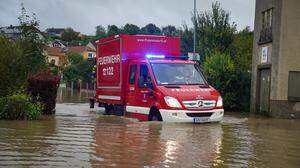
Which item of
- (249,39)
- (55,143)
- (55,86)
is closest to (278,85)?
(55,86)

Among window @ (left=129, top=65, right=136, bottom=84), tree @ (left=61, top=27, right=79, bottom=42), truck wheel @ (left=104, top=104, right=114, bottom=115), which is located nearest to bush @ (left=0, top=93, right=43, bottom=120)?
window @ (left=129, top=65, right=136, bottom=84)

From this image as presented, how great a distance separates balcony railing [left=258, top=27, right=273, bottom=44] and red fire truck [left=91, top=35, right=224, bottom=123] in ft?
21.6

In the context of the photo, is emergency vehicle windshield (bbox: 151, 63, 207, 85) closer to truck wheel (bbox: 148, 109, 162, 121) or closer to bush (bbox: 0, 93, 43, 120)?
truck wheel (bbox: 148, 109, 162, 121)

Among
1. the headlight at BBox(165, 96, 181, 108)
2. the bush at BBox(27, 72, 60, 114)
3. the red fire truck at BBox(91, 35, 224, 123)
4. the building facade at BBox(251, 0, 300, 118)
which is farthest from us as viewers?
the building facade at BBox(251, 0, 300, 118)

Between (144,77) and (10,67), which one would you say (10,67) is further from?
(144,77)

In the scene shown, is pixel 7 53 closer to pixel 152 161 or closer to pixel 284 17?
pixel 152 161

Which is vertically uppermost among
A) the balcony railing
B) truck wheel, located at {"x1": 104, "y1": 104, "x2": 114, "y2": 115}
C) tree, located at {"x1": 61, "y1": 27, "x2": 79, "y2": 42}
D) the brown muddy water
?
tree, located at {"x1": 61, "y1": 27, "x2": 79, "y2": 42}

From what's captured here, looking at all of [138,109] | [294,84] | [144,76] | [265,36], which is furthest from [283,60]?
[138,109]

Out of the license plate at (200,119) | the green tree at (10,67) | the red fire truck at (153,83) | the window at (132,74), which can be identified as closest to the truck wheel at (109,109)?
the red fire truck at (153,83)

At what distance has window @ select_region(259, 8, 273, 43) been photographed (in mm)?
24781

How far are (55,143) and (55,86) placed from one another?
7.30 m

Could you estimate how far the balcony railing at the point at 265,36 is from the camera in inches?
974

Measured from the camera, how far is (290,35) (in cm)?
2333

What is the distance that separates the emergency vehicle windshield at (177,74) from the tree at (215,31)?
79.1 feet
